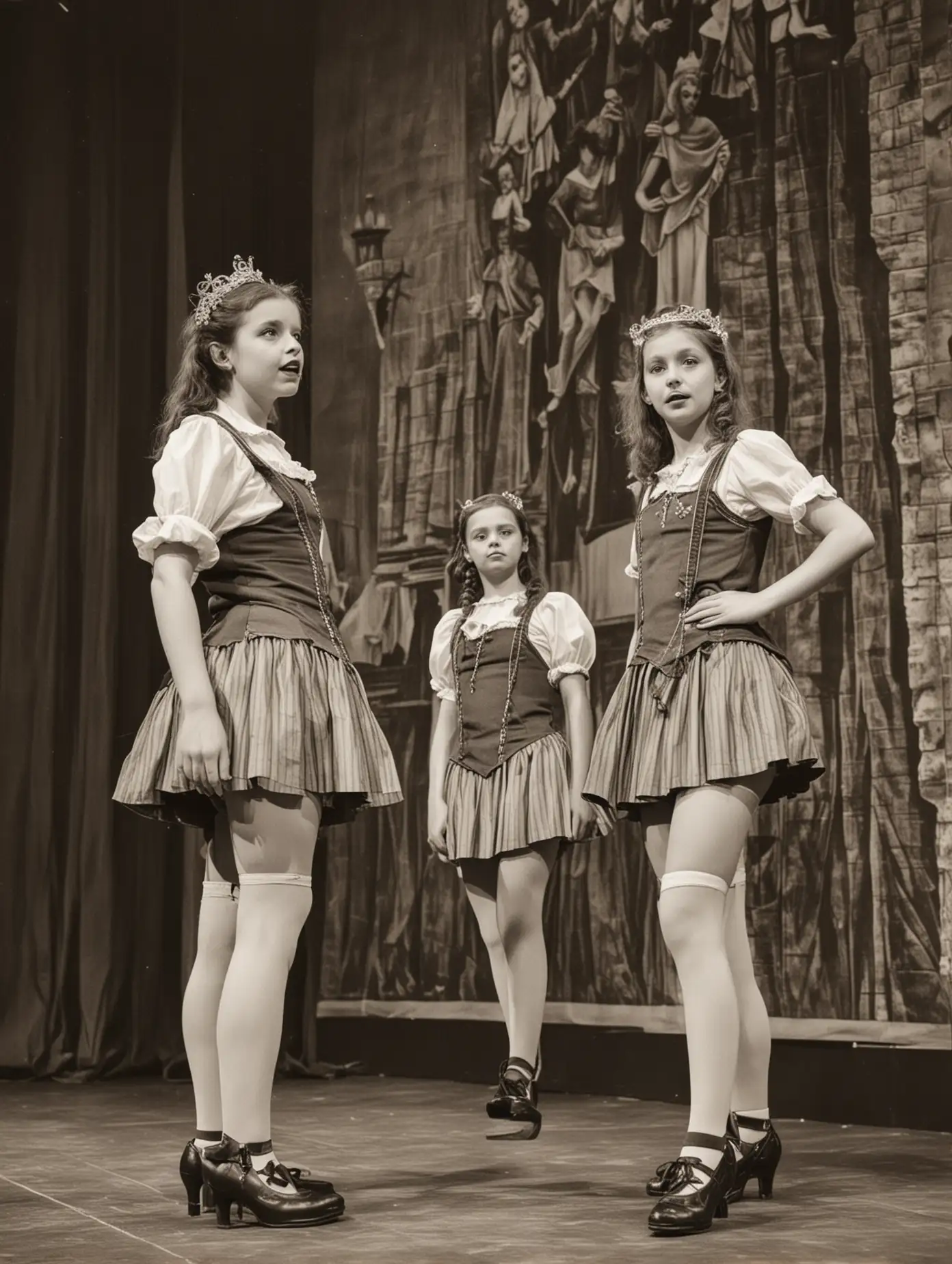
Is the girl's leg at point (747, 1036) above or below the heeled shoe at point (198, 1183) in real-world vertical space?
above

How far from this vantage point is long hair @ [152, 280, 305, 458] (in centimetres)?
254

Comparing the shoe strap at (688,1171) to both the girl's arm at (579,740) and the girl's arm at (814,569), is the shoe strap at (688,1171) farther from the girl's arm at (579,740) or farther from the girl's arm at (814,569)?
the girl's arm at (579,740)

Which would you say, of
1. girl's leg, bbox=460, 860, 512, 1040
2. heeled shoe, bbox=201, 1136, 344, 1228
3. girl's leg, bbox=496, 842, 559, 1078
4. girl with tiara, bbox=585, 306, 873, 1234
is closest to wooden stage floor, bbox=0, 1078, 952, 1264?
heeled shoe, bbox=201, 1136, 344, 1228

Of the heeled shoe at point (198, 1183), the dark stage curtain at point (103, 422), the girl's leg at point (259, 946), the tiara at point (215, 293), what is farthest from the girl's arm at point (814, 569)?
the dark stage curtain at point (103, 422)

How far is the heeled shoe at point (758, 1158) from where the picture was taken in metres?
2.53

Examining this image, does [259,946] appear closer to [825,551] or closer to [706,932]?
[706,932]

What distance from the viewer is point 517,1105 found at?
342 centimetres

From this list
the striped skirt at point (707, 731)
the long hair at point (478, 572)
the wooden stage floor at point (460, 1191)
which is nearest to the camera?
the wooden stage floor at point (460, 1191)

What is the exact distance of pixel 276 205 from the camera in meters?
5.71

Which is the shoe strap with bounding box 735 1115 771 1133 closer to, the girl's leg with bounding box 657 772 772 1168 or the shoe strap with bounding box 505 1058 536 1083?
the girl's leg with bounding box 657 772 772 1168

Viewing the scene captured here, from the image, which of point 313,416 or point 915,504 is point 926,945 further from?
point 313,416

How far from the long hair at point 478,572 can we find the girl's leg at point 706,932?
1.57 metres

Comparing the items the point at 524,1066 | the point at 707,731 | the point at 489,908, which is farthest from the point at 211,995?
the point at 489,908

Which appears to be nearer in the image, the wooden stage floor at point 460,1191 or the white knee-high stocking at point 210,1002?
the wooden stage floor at point 460,1191
